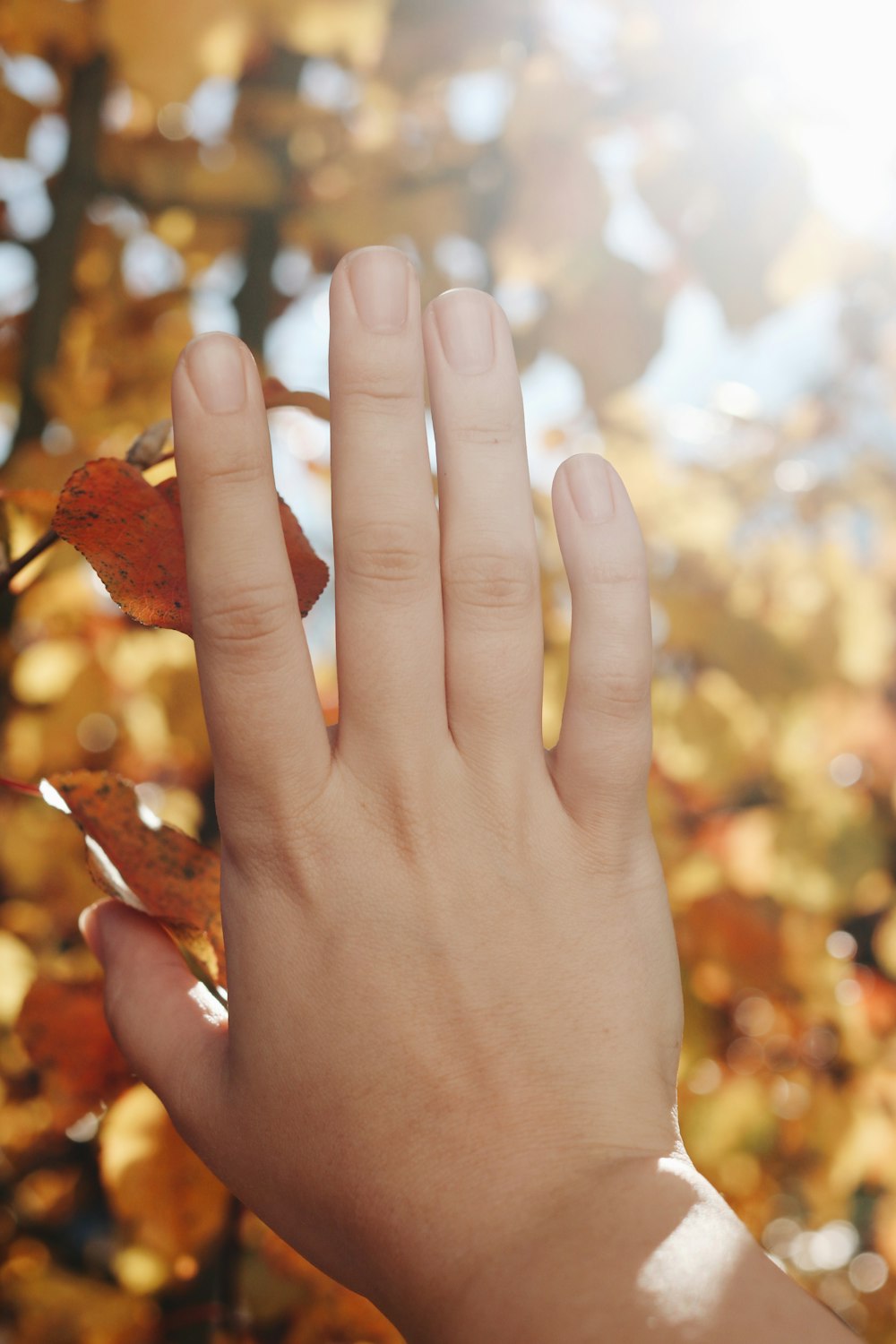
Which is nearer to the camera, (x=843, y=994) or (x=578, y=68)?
(x=578, y=68)

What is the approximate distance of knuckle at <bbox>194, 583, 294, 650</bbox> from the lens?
1.75ft

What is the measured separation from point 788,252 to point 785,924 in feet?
3.60

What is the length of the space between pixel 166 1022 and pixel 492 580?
0.37m

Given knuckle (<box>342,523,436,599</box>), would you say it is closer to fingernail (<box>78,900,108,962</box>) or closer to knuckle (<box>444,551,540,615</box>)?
knuckle (<box>444,551,540,615</box>)

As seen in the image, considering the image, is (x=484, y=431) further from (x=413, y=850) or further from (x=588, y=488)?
(x=413, y=850)

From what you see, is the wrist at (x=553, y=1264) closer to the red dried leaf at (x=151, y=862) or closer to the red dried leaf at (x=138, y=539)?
the red dried leaf at (x=151, y=862)

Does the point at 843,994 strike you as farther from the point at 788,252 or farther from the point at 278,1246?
the point at 788,252

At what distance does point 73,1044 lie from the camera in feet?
2.47

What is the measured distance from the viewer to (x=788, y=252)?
1.25 m

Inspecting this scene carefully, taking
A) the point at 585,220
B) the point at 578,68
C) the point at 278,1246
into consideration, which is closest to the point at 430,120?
the point at 578,68

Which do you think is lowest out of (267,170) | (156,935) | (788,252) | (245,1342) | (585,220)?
(245,1342)

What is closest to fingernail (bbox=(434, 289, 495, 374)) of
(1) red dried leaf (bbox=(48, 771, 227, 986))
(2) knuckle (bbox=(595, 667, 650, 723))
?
(2) knuckle (bbox=(595, 667, 650, 723))

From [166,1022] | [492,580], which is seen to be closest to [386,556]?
[492,580]

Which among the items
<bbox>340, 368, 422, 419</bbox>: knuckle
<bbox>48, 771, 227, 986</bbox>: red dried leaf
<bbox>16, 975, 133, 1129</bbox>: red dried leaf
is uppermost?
<bbox>340, 368, 422, 419</bbox>: knuckle
